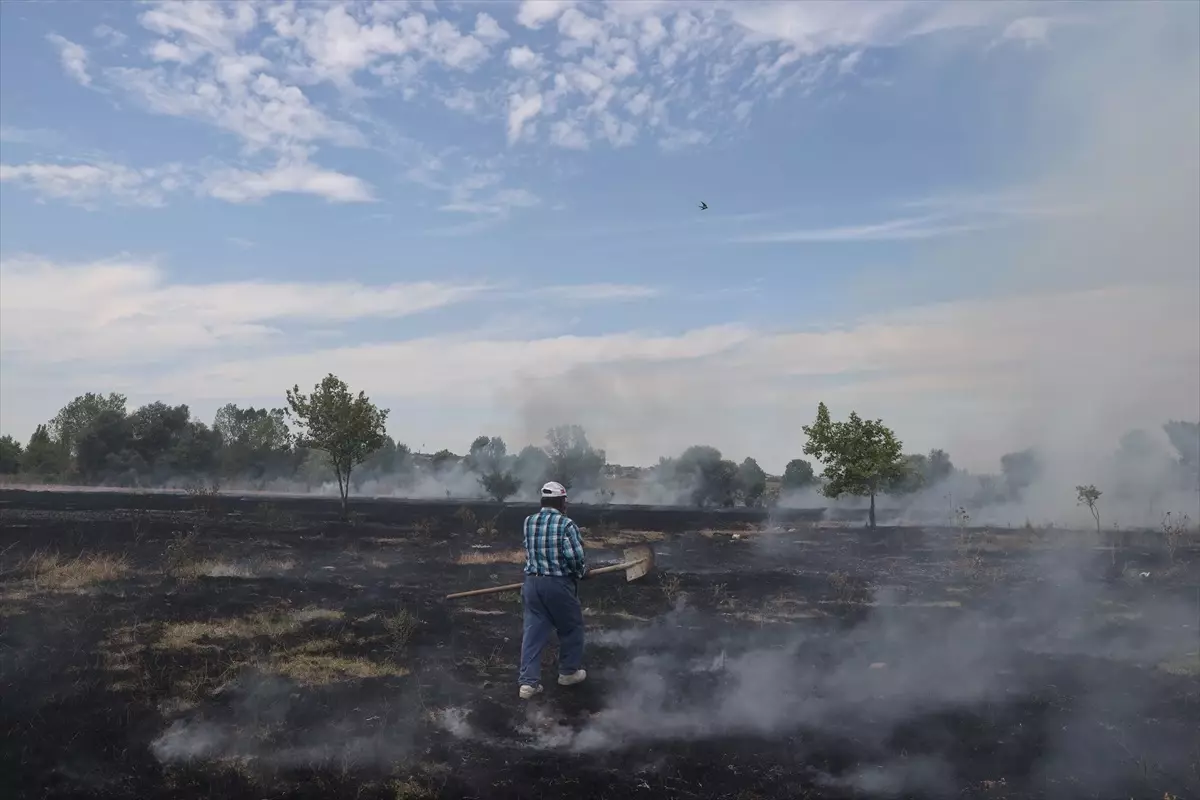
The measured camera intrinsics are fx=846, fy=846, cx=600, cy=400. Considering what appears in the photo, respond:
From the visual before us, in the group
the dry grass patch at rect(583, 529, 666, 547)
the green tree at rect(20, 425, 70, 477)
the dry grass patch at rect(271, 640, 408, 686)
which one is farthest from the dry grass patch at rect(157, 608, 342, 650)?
the green tree at rect(20, 425, 70, 477)

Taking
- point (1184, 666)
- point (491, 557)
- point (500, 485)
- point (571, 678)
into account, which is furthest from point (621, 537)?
point (500, 485)

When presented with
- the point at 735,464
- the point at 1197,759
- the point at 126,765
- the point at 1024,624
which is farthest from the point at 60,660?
the point at 735,464

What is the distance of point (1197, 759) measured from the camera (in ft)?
21.6

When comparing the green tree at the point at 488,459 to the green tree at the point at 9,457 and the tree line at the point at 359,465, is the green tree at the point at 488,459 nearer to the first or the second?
the tree line at the point at 359,465

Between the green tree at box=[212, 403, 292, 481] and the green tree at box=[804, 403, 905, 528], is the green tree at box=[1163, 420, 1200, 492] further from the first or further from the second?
the green tree at box=[212, 403, 292, 481]

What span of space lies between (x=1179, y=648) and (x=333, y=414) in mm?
23296

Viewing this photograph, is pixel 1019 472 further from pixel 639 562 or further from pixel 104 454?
pixel 104 454

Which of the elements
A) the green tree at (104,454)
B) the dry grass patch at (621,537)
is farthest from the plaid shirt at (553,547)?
the green tree at (104,454)

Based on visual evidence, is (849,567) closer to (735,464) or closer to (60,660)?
(60,660)

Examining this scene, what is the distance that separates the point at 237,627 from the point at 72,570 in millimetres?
5310

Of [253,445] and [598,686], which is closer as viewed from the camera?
[598,686]

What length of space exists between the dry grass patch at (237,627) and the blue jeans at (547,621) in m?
3.80

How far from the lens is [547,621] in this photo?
8133 millimetres

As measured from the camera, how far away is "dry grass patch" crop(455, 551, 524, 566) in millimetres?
18156
